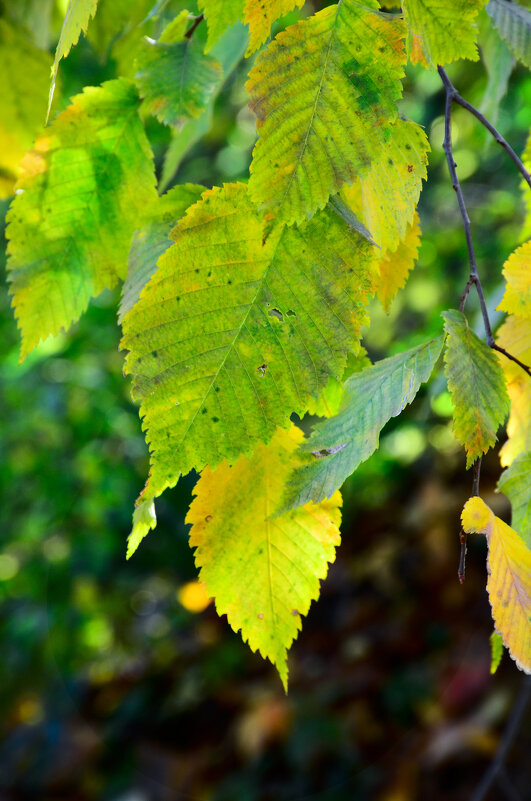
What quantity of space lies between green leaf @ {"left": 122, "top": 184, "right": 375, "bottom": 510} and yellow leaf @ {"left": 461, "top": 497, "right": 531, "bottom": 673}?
119 mm

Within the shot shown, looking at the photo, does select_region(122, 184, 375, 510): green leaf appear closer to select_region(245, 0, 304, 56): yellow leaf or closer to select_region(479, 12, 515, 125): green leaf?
select_region(245, 0, 304, 56): yellow leaf

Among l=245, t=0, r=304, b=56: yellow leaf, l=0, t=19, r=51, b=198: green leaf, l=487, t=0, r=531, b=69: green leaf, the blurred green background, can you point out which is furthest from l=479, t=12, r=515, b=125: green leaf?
the blurred green background

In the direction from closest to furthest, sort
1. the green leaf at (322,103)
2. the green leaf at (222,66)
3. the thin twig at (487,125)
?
the green leaf at (322,103), the thin twig at (487,125), the green leaf at (222,66)

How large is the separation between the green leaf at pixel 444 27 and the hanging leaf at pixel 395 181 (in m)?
0.04

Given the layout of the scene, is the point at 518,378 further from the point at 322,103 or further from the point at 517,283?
the point at 322,103

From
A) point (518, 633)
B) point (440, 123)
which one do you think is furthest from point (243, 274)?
point (440, 123)

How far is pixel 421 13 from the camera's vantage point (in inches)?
14.0

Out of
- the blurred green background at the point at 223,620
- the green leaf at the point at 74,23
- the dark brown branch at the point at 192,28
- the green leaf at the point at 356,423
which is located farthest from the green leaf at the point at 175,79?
the blurred green background at the point at 223,620

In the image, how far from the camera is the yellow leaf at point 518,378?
463 millimetres

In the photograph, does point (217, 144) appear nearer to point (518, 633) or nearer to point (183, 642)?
point (183, 642)

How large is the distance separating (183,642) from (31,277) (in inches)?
120

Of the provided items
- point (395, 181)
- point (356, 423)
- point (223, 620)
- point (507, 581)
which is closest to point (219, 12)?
point (395, 181)

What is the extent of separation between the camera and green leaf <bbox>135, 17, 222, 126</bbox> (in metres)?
0.48

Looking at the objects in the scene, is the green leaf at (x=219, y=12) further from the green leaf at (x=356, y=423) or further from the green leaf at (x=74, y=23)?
the green leaf at (x=356, y=423)
